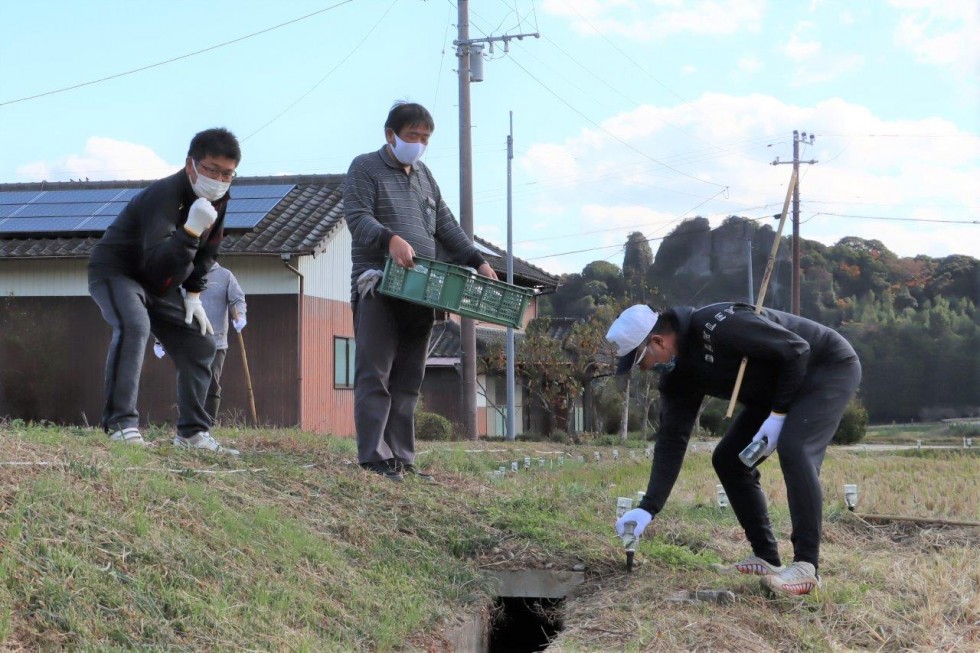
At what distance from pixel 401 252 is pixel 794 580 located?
2737 mm

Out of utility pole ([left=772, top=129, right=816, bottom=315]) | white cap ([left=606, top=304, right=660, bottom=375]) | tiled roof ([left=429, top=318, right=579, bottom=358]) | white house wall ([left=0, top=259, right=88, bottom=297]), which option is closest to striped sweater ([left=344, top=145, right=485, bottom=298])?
white cap ([left=606, top=304, right=660, bottom=375])

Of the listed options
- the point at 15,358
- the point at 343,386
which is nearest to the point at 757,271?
the point at 343,386

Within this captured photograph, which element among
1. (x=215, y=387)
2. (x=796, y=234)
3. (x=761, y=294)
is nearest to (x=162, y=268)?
(x=761, y=294)

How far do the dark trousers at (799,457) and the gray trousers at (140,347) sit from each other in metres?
3.21

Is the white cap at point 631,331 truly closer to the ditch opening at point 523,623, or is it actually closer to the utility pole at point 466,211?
the ditch opening at point 523,623

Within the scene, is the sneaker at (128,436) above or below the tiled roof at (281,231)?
below

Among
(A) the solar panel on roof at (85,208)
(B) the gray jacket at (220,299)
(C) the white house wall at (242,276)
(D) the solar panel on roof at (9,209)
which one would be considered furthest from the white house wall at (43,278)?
(B) the gray jacket at (220,299)

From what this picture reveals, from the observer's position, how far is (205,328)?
658cm

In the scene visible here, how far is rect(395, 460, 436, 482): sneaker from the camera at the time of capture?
6.52 meters

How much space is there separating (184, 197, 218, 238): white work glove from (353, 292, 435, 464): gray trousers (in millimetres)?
1049

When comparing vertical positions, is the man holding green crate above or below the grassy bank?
above

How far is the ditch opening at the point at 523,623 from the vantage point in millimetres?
5270

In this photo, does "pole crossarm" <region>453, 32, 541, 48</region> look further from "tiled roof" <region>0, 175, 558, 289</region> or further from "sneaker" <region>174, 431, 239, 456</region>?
"sneaker" <region>174, 431, 239, 456</region>

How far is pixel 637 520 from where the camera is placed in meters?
5.10
